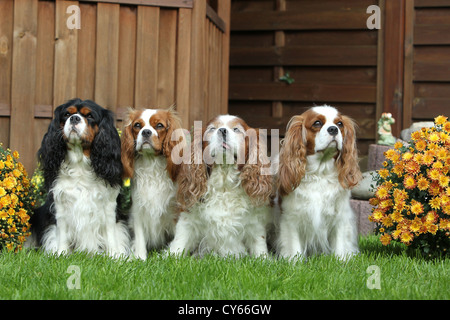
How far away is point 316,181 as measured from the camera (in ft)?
13.9

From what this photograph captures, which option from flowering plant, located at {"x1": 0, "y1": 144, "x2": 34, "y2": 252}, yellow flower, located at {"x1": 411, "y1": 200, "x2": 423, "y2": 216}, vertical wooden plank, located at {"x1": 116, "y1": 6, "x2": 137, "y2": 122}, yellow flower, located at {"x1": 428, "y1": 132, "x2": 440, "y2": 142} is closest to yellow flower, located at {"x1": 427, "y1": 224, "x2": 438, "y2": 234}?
yellow flower, located at {"x1": 411, "y1": 200, "x2": 423, "y2": 216}

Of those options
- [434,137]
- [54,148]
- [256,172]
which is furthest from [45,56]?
[434,137]

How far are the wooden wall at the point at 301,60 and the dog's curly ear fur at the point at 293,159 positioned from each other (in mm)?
3441

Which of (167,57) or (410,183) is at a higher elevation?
(167,57)

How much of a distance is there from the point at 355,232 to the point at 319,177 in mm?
554

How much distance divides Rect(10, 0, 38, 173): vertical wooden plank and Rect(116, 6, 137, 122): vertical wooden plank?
0.78 metres

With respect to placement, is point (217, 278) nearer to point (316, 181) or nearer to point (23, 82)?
point (316, 181)

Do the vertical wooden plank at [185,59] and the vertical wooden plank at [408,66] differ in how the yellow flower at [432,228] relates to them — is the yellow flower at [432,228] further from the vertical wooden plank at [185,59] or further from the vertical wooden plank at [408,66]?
the vertical wooden plank at [408,66]

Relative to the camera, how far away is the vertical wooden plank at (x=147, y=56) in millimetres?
5340

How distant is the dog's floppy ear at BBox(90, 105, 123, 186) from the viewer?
4230mm

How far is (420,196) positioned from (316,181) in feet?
2.63

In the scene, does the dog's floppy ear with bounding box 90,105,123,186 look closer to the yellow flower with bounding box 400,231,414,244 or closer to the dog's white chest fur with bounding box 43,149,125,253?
the dog's white chest fur with bounding box 43,149,125,253

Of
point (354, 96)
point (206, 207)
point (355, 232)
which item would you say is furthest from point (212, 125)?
point (354, 96)
